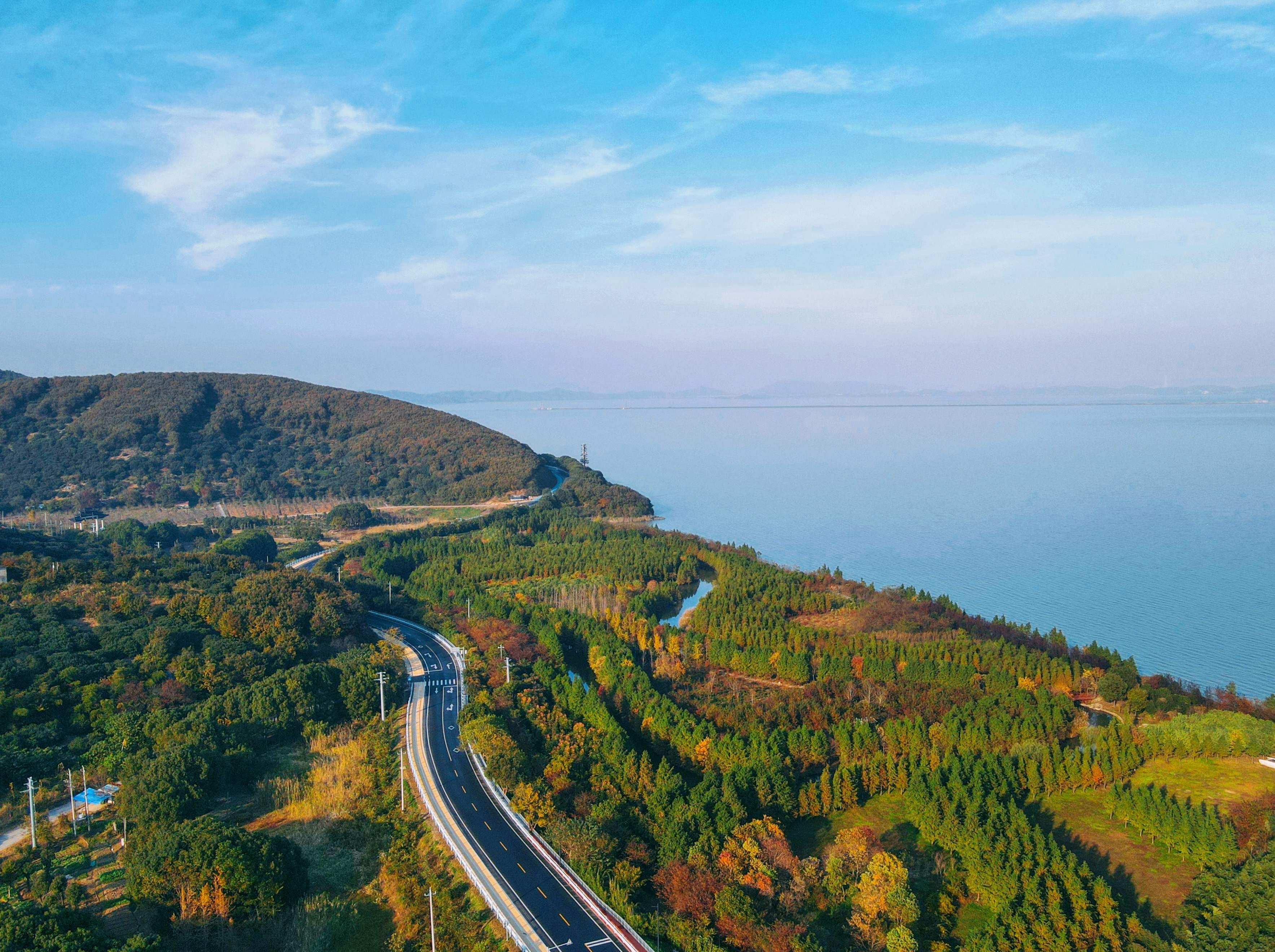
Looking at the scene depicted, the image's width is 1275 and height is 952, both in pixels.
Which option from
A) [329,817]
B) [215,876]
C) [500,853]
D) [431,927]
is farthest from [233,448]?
[431,927]

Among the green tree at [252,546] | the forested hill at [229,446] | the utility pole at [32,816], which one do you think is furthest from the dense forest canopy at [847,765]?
the forested hill at [229,446]

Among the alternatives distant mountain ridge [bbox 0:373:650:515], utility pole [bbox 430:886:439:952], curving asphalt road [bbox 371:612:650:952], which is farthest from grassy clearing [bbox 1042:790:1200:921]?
distant mountain ridge [bbox 0:373:650:515]

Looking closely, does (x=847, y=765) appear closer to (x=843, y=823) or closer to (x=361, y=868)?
(x=843, y=823)

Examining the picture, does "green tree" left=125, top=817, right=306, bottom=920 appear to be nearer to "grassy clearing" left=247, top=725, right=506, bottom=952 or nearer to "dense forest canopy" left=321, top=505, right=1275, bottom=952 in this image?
"grassy clearing" left=247, top=725, right=506, bottom=952

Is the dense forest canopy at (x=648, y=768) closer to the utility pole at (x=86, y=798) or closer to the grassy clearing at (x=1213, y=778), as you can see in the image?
the grassy clearing at (x=1213, y=778)

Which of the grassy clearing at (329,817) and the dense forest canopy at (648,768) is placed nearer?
the dense forest canopy at (648,768)

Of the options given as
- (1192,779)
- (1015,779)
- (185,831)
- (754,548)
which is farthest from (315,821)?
(754,548)

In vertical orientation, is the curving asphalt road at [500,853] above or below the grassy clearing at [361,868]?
above
